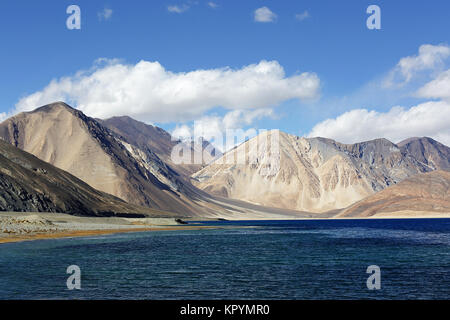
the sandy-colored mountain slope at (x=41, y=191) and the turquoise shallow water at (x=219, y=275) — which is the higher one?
the sandy-colored mountain slope at (x=41, y=191)

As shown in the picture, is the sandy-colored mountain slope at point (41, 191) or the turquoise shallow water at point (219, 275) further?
the sandy-colored mountain slope at point (41, 191)

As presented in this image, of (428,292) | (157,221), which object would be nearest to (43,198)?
(157,221)

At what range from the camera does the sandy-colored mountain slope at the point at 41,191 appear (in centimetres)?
12725

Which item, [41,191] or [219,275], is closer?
[219,275]

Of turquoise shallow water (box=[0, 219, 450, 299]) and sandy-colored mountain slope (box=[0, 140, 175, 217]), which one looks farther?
sandy-colored mountain slope (box=[0, 140, 175, 217])

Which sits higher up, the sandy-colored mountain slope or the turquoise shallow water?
the sandy-colored mountain slope

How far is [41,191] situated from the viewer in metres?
142

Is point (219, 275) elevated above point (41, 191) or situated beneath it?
situated beneath

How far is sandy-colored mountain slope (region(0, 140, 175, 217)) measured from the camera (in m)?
127
